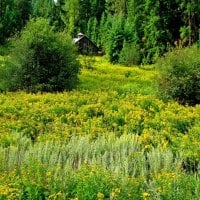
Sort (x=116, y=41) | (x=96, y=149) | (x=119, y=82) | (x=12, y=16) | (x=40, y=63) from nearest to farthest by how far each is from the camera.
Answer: (x=96, y=149) < (x=40, y=63) < (x=119, y=82) < (x=116, y=41) < (x=12, y=16)

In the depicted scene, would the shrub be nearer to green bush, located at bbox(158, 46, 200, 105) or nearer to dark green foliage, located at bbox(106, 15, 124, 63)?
dark green foliage, located at bbox(106, 15, 124, 63)

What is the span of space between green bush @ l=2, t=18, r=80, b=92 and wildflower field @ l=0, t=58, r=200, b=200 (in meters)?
2.43

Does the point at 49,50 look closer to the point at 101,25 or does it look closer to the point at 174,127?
the point at 174,127

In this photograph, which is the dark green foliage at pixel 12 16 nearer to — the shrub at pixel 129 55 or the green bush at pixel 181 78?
the shrub at pixel 129 55

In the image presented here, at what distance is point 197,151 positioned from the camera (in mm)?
9523

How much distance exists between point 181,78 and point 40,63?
6447 mm

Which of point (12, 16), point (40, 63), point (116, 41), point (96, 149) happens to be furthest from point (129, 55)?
point (96, 149)

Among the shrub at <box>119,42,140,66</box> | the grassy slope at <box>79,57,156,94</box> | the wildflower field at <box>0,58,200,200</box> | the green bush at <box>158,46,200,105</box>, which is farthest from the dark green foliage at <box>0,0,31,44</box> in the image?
the wildflower field at <box>0,58,200,200</box>

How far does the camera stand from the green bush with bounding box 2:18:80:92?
20.8 meters

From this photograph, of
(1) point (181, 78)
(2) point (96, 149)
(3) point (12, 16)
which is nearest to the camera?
(2) point (96, 149)

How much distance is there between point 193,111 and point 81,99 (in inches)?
161

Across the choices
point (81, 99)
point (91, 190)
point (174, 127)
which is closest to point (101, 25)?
point (81, 99)

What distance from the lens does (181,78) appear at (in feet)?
60.7

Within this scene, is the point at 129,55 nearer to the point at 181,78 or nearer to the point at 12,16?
the point at 181,78
